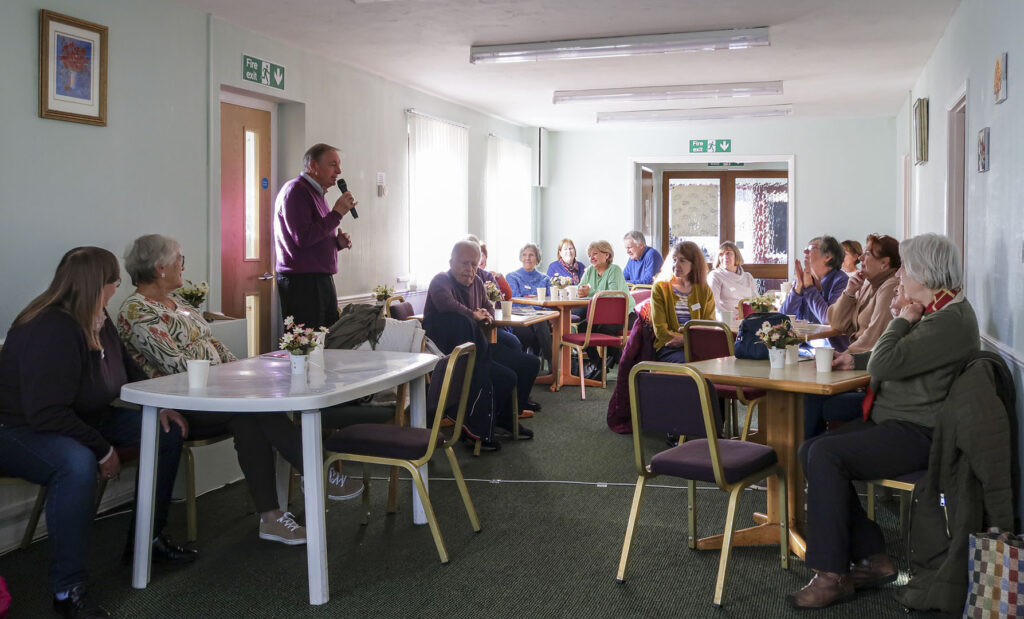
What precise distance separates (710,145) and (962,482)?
30.1 feet

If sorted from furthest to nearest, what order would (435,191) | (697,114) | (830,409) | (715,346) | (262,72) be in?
(697,114), (435,191), (262,72), (715,346), (830,409)

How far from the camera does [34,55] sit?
4234mm

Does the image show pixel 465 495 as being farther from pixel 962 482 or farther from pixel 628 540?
pixel 962 482

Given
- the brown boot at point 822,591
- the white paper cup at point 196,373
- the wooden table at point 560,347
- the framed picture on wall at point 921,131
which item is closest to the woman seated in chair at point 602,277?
the wooden table at point 560,347

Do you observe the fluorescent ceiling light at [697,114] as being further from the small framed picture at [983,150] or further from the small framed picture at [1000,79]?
the small framed picture at [1000,79]

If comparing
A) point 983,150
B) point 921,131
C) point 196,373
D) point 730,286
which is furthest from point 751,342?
point 921,131

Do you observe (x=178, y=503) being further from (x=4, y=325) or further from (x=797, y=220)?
(x=797, y=220)

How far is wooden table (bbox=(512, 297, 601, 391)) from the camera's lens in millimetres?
7695

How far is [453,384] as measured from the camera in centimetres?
371

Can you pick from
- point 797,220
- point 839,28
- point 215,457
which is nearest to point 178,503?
point 215,457

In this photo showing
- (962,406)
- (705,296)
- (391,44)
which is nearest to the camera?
(962,406)

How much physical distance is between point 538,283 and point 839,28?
4105 millimetres

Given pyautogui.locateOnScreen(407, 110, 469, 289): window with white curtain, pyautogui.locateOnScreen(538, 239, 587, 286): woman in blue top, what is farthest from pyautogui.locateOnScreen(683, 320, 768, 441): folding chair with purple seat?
pyautogui.locateOnScreen(538, 239, 587, 286): woman in blue top

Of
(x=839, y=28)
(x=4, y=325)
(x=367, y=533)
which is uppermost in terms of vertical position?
(x=839, y=28)
